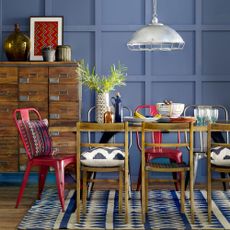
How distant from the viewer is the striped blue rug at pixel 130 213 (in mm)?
3752

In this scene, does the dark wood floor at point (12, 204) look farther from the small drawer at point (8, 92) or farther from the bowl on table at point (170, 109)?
the bowl on table at point (170, 109)

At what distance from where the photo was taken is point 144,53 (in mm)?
5777

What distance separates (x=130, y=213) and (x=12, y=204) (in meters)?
1.04

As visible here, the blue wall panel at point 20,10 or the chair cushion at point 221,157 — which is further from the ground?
the blue wall panel at point 20,10

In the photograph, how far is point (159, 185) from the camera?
5.39 metres

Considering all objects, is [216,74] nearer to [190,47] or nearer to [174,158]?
[190,47]

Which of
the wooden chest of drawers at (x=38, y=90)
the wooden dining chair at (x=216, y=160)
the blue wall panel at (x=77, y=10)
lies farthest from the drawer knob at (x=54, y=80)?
the wooden dining chair at (x=216, y=160)

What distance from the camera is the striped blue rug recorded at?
375cm

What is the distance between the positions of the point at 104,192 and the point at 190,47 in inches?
71.1

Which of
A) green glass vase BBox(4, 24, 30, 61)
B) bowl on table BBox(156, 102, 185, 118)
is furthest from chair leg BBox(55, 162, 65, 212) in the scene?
green glass vase BBox(4, 24, 30, 61)

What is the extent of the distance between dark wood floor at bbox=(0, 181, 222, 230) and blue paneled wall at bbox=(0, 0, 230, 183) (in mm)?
1010

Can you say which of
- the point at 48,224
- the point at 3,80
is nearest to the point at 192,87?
the point at 3,80

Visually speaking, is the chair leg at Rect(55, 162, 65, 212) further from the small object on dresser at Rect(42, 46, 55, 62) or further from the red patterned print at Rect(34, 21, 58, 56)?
the red patterned print at Rect(34, 21, 58, 56)

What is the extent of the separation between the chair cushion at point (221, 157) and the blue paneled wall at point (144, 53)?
182 centimetres
